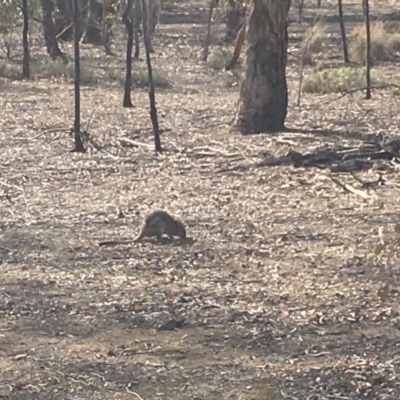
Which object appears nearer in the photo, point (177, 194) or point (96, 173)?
point (177, 194)

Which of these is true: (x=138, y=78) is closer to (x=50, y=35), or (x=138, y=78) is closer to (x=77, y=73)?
(x=50, y=35)

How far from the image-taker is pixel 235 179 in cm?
1117

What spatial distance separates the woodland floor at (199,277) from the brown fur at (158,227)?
106 mm

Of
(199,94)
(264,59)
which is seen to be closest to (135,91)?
(199,94)

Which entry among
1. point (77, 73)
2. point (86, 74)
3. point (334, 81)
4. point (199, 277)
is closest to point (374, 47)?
point (86, 74)

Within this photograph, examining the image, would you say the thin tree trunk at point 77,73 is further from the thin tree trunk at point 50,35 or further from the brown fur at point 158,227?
the thin tree trunk at point 50,35

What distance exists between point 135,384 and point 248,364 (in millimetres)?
542

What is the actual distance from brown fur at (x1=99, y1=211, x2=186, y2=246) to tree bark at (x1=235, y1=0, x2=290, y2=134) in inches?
244

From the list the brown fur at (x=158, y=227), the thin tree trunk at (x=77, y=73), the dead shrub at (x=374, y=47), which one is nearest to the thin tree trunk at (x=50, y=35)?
the dead shrub at (x=374, y=47)

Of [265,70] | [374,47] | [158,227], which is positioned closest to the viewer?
[158,227]

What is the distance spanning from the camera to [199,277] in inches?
280

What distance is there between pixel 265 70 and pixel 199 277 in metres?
7.56

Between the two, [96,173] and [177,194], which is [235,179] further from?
[96,173]

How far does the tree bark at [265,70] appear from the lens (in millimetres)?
14320
